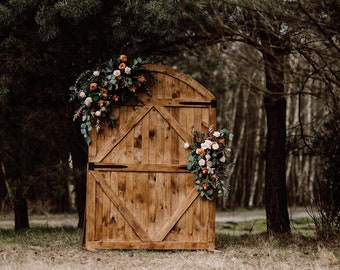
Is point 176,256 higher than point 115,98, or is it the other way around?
point 115,98

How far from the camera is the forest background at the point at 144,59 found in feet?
22.9

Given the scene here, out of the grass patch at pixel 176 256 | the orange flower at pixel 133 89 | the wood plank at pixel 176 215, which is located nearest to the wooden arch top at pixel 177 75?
the orange flower at pixel 133 89

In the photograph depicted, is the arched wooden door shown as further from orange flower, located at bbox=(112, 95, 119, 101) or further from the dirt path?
the dirt path

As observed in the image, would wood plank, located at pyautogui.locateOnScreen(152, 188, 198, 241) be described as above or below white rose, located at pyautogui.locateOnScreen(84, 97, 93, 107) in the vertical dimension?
below

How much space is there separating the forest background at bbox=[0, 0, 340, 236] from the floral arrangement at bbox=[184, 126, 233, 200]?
920 mm

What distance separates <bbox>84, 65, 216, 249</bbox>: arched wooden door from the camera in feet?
26.0

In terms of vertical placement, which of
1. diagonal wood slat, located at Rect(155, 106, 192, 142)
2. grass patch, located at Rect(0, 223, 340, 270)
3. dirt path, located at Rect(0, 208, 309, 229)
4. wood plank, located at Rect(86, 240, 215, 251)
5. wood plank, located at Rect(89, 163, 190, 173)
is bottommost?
dirt path, located at Rect(0, 208, 309, 229)

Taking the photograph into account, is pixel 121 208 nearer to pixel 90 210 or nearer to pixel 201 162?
pixel 90 210

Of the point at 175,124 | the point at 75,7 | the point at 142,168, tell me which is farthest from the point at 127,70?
the point at 142,168

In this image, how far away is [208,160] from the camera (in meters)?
7.91

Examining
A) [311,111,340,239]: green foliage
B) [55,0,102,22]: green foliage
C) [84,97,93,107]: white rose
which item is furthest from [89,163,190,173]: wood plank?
[311,111,340,239]: green foliage

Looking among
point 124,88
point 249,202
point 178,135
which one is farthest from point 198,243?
point 249,202

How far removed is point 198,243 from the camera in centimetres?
798

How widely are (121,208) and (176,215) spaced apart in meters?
0.76
